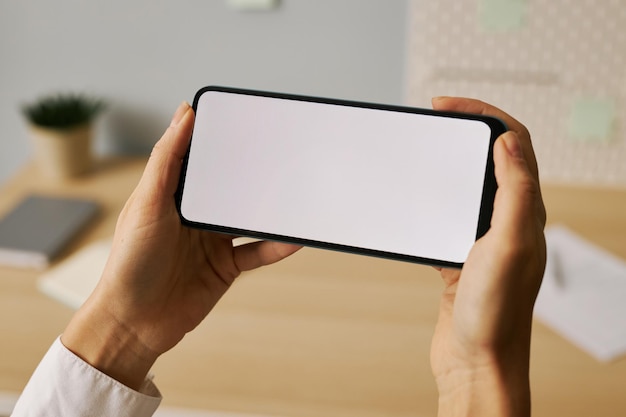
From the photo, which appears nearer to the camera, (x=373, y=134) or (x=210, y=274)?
(x=373, y=134)

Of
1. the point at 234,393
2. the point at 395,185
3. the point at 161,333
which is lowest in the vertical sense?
the point at 234,393

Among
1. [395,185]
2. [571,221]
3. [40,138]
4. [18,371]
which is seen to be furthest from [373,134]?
[40,138]

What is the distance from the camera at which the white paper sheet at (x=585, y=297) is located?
2.73 feet

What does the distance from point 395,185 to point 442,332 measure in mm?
144

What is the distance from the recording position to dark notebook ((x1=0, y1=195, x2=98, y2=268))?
3.26 ft

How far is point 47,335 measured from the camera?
0.83m

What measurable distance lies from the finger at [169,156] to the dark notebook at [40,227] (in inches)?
20.4

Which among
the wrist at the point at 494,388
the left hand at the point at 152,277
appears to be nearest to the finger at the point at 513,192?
the wrist at the point at 494,388

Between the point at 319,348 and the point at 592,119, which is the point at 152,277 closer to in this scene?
the point at 319,348

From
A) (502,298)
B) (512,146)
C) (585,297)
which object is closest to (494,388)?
(502,298)

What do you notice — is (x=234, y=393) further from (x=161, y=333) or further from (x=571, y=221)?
(x=571, y=221)

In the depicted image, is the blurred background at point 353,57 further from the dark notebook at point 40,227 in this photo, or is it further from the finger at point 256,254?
the finger at point 256,254

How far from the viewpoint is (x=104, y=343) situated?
1.94 feet

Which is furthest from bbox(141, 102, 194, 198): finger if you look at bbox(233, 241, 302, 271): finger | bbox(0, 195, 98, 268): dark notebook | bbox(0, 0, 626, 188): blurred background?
bbox(0, 0, 626, 188): blurred background
